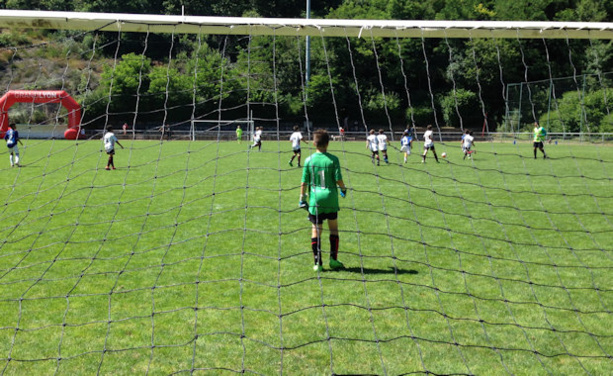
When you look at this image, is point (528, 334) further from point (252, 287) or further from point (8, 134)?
point (8, 134)

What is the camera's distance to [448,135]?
36.8 metres

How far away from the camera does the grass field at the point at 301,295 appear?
13.1 ft

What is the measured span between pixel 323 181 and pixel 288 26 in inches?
71.0

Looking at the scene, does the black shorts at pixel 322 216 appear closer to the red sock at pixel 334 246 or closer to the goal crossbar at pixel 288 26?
the red sock at pixel 334 246

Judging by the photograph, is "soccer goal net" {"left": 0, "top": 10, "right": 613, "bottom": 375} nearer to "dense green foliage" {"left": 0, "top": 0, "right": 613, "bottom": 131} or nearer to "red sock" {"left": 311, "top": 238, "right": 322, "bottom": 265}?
"red sock" {"left": 311, "top": 238, "right": 322, "bottom": 265}

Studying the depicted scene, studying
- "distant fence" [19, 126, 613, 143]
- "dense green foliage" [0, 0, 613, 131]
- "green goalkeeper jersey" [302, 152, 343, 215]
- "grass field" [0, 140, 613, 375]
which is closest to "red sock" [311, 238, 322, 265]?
"grass field" [0, 140, 613, 375]

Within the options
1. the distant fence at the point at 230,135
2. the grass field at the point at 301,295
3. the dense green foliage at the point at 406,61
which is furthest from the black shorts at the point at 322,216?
the distant fence at the point at 230,135

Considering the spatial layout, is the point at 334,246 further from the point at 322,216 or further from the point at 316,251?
the point at 322,216

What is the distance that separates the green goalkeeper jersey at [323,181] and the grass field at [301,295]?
1.11 ft

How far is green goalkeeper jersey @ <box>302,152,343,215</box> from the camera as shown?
594 cm

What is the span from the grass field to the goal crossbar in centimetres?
138

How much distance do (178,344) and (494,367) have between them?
2.49 meters

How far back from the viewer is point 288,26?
18.8ft

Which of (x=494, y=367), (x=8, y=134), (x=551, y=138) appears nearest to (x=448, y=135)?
(x=551, y=138)
